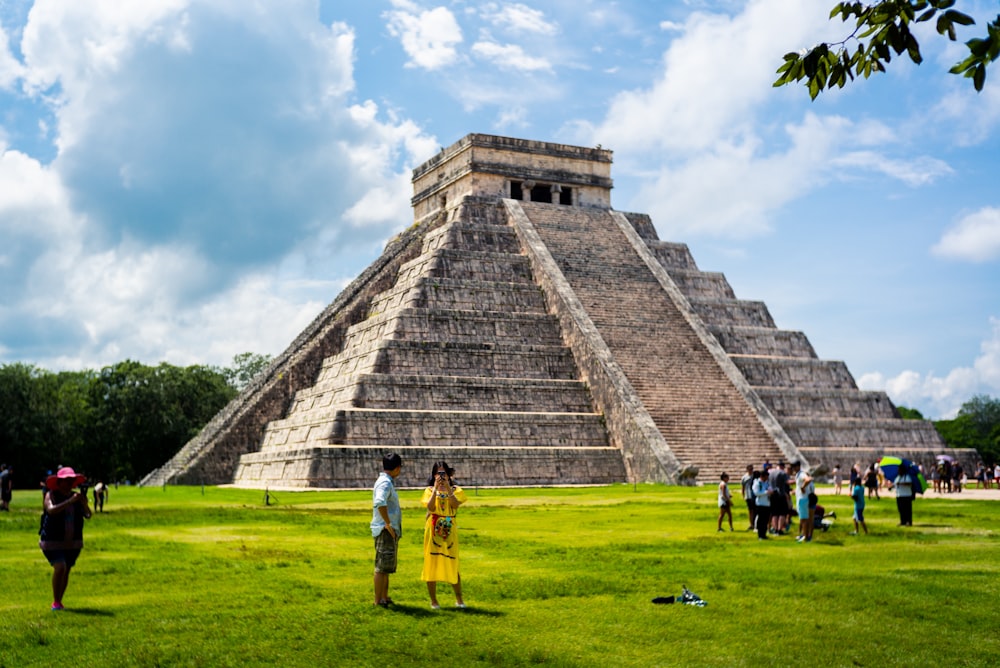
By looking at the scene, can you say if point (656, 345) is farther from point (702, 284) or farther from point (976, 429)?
point (976, 429)

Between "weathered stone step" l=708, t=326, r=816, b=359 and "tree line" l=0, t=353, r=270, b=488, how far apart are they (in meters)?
26.3

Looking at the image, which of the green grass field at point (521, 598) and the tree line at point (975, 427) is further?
the tree line at point (975, 427)

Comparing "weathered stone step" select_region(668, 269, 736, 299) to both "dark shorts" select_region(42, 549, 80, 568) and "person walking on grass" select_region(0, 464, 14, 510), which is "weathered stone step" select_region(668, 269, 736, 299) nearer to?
"person walking on grass" select_region(0, 464, 14, 510)

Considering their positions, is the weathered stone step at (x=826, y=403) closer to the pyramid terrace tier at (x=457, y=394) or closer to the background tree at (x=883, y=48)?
the pyramid terrace tier at (x=457, y=394)

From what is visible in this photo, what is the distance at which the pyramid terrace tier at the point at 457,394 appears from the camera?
30.1 meters

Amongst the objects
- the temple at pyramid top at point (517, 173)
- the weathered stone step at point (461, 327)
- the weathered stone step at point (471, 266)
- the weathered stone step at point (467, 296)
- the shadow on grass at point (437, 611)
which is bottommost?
the shadow on grass at point (437, 611)

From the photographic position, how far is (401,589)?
1099 centimetres

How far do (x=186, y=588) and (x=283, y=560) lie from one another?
2161mm

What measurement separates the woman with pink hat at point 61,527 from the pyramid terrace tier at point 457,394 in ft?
63.4

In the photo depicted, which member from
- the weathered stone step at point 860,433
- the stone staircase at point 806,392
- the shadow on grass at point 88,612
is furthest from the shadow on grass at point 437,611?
the weathered stone step at point 860,433

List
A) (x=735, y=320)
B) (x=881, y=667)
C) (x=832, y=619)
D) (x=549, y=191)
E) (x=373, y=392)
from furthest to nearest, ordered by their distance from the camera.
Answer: (x=549, y=191) → (x=735, y=320) → (x=373, y=392) → (x=832, y=619) → (x=881, y=667)

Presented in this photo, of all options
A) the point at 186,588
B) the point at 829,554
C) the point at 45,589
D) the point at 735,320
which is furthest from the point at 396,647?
the point at 735,320

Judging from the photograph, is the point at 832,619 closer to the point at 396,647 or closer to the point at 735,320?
the point at 396,647

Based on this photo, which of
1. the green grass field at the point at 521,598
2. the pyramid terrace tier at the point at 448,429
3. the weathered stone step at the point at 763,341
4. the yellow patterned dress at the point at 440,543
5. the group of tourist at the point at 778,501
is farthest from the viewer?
the weathered stone step at the point at 763,341
